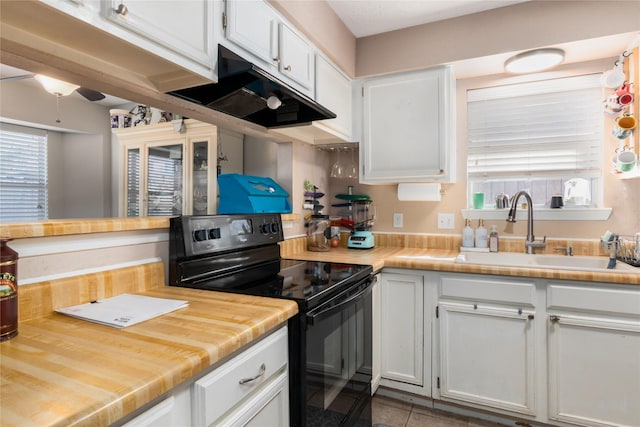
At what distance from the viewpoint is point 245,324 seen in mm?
889

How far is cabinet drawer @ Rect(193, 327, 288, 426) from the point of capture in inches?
29.5

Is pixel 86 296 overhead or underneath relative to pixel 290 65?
underneath

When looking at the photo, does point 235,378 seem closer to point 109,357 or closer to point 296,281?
point 109,357

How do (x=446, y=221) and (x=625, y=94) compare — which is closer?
(x=625, y=94)

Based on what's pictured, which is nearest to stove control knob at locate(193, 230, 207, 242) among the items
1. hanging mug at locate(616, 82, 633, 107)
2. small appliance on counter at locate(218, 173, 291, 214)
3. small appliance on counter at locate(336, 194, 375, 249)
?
small appliance on counter at locate(218, 173, 291, 214)

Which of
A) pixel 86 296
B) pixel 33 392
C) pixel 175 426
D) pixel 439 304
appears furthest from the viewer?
pixel 439 304

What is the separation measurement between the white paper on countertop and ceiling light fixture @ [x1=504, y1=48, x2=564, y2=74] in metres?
2.29

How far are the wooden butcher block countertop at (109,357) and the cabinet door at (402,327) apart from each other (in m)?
1.07

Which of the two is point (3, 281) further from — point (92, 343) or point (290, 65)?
point (290, 65)

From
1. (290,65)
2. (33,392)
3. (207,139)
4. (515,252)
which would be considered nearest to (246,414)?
(33,392)

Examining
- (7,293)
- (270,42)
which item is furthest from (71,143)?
(7,293)

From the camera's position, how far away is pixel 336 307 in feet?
4.26

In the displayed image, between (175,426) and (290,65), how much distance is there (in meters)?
1.52

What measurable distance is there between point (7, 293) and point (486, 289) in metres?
1.92
